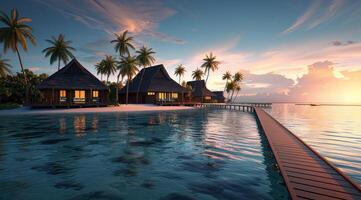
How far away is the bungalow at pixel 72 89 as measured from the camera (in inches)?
1179

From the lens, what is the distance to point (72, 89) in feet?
105

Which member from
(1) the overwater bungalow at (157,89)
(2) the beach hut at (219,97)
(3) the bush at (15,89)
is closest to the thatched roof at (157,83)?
(1) the overwater bungalow at (157,89)

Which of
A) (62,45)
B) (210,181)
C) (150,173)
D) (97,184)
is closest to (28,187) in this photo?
(97,184)

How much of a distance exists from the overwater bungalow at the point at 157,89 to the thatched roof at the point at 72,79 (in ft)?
38.1

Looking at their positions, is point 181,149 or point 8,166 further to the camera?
point 181,149

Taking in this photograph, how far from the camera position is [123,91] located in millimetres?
50812

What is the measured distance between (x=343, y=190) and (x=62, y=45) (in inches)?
1890

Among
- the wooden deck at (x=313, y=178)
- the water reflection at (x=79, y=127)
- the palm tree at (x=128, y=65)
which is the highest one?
the palm tree at (x=128, y=65)

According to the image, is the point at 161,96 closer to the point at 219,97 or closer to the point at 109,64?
the point at 109,64

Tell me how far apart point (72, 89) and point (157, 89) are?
53.5ft

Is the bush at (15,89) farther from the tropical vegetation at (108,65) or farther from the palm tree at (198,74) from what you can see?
the palm tree at (198,74)

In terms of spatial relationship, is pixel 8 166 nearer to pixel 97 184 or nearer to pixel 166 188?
pixel 97 184

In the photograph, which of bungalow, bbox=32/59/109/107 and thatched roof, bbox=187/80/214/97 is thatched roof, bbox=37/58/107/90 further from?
thatched roof, bbox=187/80/214/97

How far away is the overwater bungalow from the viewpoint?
42688 millimetres
